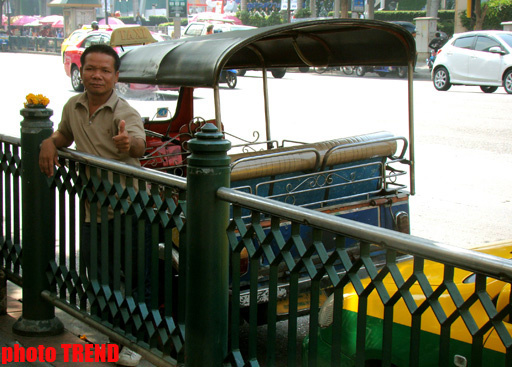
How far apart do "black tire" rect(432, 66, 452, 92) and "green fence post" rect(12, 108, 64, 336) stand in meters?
18.4

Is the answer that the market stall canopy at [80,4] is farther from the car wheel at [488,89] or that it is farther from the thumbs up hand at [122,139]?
the thumbs up hand at [122,139]

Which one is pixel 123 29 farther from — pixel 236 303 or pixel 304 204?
pixel 236 303

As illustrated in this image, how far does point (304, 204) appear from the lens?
5027mm

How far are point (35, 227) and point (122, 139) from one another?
2.73ft

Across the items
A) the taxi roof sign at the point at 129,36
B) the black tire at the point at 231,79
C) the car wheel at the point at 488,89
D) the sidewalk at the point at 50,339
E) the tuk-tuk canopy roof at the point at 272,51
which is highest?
the taxi roof sign at the point at 129,36

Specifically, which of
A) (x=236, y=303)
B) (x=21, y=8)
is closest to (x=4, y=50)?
(x=21, y=8)

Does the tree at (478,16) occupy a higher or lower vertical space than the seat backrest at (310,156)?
higher

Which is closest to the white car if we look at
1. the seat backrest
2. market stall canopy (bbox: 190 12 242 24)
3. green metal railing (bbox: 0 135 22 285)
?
market stall canopy (bbox: 190 12 242 24)

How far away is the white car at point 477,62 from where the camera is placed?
19531 mm

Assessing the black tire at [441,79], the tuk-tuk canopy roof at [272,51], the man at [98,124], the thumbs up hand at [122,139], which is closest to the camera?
the thumbs up hand at [122,139]

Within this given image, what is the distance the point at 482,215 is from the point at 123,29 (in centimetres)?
419

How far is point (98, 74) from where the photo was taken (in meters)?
4.07

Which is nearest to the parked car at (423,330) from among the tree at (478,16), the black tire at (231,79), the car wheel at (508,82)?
the car wheel at (508,82)

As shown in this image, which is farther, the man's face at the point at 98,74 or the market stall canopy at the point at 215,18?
the market stall canopy at the point at 215,18
